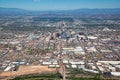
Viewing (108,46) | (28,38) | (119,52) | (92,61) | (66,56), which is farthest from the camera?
(28,38)

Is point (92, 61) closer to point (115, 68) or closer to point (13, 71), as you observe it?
point (115, 68)

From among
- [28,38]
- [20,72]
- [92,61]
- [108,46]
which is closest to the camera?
[20,72]

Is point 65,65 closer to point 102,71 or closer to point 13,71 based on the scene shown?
point 102,71

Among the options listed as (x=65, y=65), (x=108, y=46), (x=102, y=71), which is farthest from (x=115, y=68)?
(x=108, y=46)

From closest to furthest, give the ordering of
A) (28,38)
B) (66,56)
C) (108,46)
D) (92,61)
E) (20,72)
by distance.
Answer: (20,72) < (92,61) < (66,56) < (108,46) < (28,38)

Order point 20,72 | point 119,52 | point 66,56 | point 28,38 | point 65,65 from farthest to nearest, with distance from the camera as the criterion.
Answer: point 28,38 < point 119,52 < point 66,56 < point 65,65 < point 20,72

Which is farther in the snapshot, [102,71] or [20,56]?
[20,56]

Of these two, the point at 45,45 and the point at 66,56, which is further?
the point at 45,45

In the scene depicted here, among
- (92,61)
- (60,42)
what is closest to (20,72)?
(92,61)
